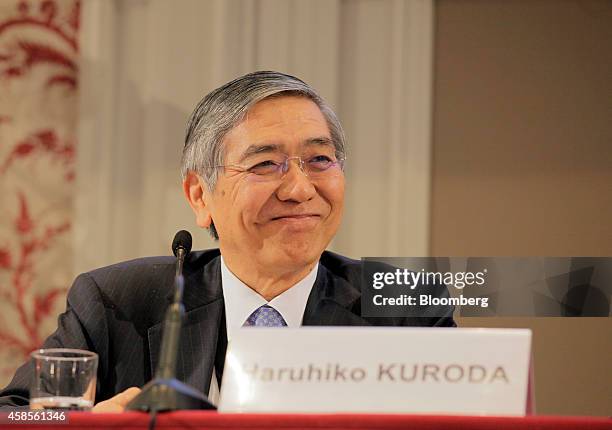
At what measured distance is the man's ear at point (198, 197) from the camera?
2590mm

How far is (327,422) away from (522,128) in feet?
7.50

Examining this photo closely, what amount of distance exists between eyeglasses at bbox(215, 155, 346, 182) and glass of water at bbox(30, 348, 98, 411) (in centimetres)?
85

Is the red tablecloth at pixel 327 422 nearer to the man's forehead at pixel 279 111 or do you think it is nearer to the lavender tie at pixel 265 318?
the lavender tie at pixel 265 318

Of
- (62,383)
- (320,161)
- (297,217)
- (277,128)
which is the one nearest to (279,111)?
(277,128)

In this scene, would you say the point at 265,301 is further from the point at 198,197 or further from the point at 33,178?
the point at 33,178

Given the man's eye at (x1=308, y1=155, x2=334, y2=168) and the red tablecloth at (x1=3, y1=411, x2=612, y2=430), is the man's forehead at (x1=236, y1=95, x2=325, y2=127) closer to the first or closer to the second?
the man's eye at (x1=308, y1=155, x2=334, y2=168)

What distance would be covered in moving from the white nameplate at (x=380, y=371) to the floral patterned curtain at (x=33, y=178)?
2169 millimetres

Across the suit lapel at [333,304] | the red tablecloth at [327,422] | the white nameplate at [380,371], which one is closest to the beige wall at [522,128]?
the suit lapel at [333,304]

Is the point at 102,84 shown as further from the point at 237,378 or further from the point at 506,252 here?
the point at 237,378

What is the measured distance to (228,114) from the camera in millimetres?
2457

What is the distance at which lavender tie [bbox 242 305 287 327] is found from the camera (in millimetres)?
2416

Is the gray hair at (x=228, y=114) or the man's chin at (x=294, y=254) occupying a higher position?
the gray hair at (x=228, y=114)

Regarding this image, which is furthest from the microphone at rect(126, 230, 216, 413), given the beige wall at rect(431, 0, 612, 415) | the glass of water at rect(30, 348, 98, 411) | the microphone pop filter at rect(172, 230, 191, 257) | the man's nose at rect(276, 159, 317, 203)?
the beige wall at rect(431, 0, 612, 415)

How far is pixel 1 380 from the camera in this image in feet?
11.4
